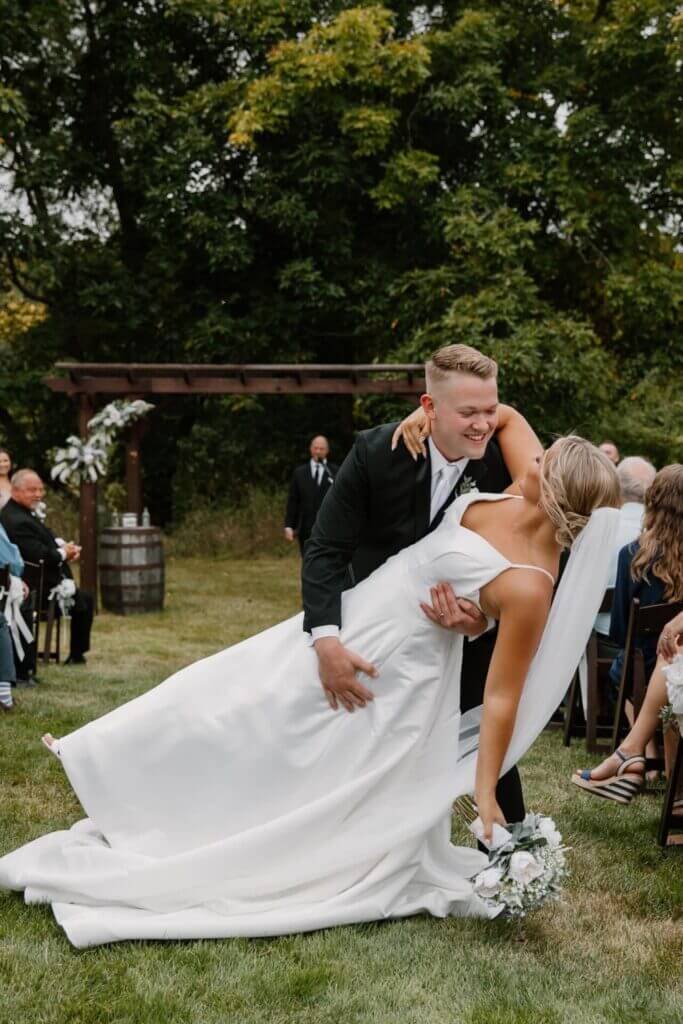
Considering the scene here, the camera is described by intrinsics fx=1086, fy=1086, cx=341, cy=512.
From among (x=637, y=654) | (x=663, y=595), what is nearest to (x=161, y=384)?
(x=637, y=654)

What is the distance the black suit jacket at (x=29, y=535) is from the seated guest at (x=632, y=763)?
5638mm

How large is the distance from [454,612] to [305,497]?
10420 mm

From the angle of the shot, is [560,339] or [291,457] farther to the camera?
[291,457]

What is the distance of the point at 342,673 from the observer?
3.74 m

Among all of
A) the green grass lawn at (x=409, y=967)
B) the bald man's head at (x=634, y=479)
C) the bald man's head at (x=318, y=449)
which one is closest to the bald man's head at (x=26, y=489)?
the green grass lawn at (x=409, y=967)

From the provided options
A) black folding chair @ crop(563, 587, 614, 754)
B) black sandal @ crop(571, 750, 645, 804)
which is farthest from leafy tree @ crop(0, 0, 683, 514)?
black sandal @ crop(571, 750, 645, 804)

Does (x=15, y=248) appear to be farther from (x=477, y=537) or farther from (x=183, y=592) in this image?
(x=477, y=537)

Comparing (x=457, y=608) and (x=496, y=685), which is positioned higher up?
(x=457, y=608)

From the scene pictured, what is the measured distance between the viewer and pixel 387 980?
3305 mm

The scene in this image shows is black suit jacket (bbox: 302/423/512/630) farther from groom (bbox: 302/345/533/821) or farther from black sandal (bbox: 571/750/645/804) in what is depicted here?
black sandal (bbox: 571/750/645/804)

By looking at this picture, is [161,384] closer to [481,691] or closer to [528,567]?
[481,691]

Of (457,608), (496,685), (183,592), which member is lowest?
(183,592)

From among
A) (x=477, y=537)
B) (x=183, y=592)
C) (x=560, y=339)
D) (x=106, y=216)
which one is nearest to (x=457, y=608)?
(x=477, y=537)

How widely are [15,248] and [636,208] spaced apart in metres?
11.3
